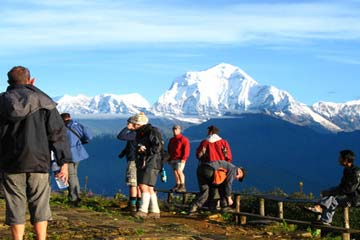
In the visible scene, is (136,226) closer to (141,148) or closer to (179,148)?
(141,148)

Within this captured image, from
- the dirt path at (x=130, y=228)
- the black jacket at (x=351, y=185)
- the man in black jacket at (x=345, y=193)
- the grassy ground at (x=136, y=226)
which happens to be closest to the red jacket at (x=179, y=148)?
the grassy ground at (x=136, y=226)

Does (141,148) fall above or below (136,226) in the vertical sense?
above

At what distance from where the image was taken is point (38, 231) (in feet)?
22.7

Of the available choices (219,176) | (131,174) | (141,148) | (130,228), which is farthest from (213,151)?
(130,228)

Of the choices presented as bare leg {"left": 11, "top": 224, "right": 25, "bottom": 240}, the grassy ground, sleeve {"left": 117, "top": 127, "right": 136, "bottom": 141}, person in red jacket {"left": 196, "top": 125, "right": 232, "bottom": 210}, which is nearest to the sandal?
the grassy ground

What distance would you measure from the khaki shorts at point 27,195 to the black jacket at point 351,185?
234 inches

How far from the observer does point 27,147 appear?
6789mm

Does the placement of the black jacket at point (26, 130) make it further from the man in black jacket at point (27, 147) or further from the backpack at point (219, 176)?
the backpack at point (219, 176)

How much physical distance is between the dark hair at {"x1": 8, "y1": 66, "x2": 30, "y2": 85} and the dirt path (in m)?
2.15

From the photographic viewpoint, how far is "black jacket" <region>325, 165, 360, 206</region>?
1123 centimetres

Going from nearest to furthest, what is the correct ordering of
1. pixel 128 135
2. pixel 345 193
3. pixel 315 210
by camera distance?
pixel 345 193, pixel 315 210, pixel 128 135

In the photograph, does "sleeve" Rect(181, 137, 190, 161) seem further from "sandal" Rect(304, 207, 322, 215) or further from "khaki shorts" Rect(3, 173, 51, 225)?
"khaki shorts" Rect(3, 173, 51, 225)

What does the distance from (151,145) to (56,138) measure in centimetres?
482

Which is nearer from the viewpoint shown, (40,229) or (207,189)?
(40,229)
